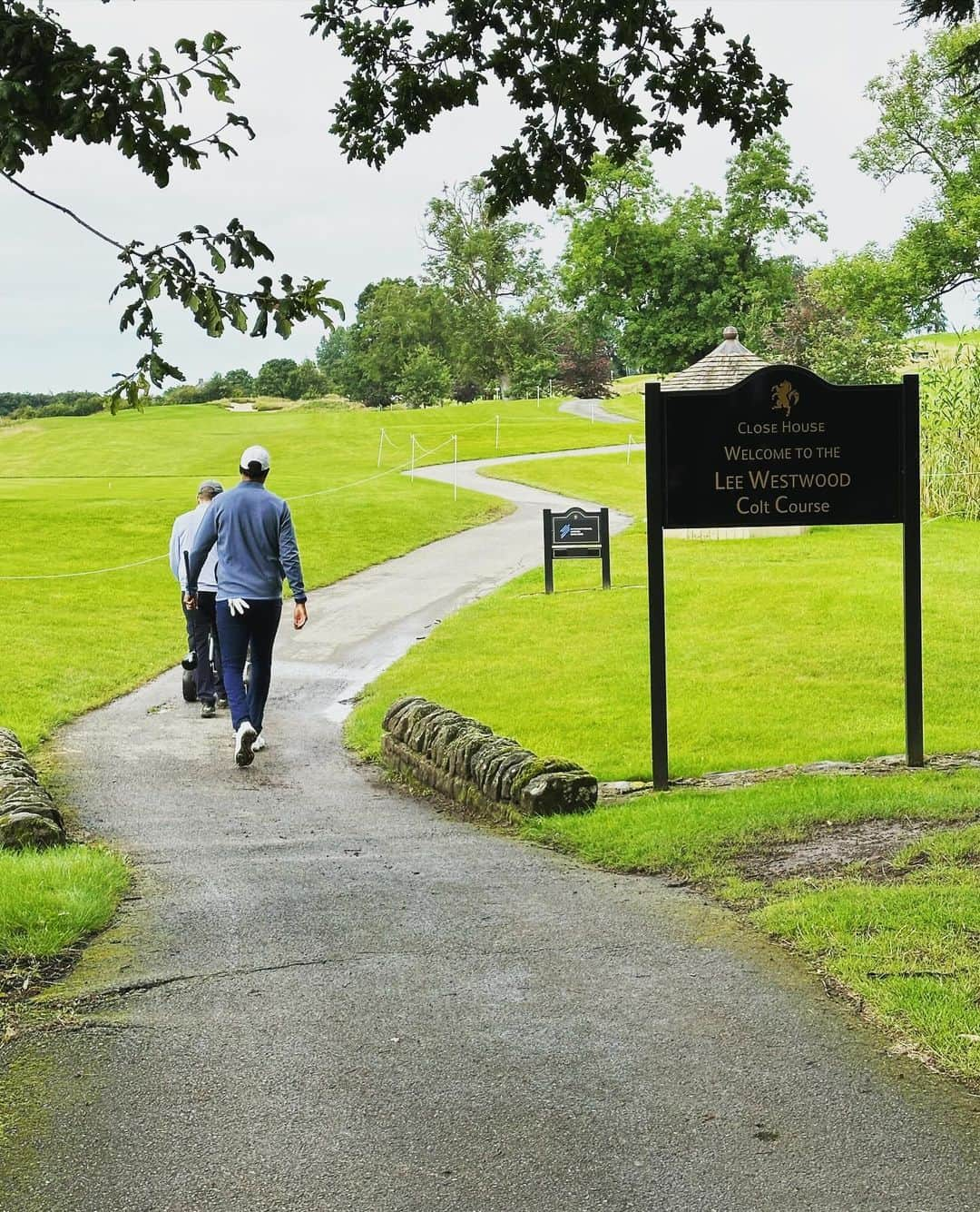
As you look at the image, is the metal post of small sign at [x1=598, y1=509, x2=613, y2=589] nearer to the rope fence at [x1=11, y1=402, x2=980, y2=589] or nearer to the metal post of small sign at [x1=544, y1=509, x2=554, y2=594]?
the rope fence at [x1=11, y1=402, x2=980, y2=589]

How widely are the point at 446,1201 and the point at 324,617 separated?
16894 millimetres

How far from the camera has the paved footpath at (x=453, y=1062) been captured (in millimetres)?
3660

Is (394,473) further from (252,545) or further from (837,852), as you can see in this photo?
(837,852)

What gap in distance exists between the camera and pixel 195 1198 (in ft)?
11.8

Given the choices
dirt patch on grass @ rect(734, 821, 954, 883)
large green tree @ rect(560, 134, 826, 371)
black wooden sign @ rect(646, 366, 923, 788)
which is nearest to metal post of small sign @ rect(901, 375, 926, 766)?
black wooden sign @ rect(646, 366, 923, 788)

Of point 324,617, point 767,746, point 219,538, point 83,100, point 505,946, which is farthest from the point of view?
point 324,617

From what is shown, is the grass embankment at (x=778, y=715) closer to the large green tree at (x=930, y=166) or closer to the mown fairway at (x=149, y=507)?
the mown fairway at (x=149, y=507)

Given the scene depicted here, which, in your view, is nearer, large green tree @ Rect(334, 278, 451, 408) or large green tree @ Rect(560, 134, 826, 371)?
large green tree @ Rect(560, 134, 826, 371)

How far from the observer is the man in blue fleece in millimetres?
10219

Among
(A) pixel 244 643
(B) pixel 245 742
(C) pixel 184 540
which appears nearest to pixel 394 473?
(C) pixel 184 540

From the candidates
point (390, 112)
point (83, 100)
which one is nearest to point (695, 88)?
point (390, 112)

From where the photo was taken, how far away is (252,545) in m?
10.2

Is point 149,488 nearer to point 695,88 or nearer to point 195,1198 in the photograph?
point 695,88

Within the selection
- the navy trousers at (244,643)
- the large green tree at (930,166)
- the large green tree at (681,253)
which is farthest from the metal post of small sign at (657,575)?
the large green tree at (681,253)
